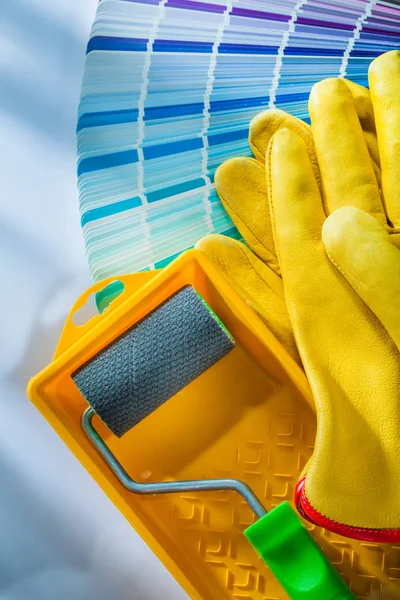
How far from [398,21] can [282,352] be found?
0.57 meters

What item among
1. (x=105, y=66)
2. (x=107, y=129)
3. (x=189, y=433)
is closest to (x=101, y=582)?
(x=189, y=433)

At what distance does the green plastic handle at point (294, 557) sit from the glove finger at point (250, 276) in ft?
0.70

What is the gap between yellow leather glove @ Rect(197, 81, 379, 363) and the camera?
0.87 meters

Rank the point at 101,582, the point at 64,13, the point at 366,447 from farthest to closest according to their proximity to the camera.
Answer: the point at 64,13, the point at 101,582, the point at 366,447

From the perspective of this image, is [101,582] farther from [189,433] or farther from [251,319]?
[251,319]

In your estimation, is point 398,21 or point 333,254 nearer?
point 333,254

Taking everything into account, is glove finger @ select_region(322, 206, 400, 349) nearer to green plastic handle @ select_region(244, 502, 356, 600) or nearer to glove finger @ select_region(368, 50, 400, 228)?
glove finger @ select_region(368, 50, 400, 228)

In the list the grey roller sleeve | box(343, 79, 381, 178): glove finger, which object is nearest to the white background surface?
the grey roller sleeve

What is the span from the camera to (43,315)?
0.99m

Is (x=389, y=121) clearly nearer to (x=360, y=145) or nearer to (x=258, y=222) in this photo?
(x=360, y=145)

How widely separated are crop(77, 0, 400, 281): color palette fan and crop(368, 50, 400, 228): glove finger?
159mm

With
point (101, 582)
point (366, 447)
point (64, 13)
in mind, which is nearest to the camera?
point (366, 447)

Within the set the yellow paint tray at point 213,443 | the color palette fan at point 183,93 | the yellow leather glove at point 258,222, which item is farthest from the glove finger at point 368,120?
the yellow paint tray at point 213,443

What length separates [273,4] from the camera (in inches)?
39.9
